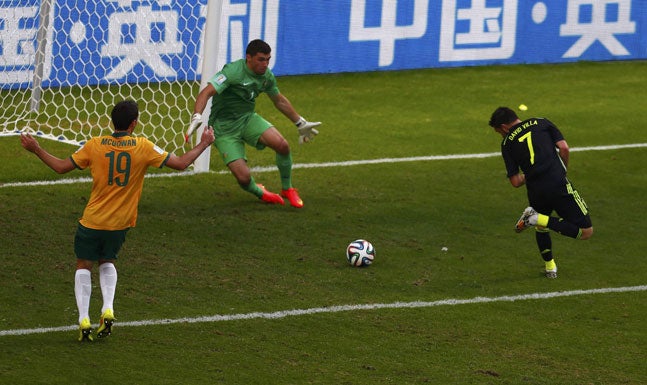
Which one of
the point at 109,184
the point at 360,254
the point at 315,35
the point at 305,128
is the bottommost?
the point at 360,254

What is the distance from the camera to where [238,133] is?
12562 millimetres

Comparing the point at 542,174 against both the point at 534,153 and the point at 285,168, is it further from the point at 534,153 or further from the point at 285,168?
the point at 285,168

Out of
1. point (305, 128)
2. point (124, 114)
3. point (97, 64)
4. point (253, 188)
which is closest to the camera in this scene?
point (124, 114)

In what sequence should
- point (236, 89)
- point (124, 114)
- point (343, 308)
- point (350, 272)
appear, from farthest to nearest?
point (236, 89)
point (350, 272)
point (343, 308)
point (124, 114)

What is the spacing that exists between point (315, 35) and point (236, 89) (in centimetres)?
654

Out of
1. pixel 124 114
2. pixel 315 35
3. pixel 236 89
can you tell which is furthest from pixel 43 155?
pixel 315 35

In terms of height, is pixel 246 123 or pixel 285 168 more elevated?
pixel 246 123

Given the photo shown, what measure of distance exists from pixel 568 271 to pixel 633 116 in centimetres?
696

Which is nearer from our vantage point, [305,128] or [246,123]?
[246,123]

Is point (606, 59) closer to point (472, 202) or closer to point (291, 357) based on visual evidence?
point (472, 202)

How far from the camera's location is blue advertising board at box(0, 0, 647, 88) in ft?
49.5

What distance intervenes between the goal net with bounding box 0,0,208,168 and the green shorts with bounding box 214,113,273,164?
176 cm

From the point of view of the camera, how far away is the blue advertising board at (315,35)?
15078mm

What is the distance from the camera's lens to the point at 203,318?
919 cm
